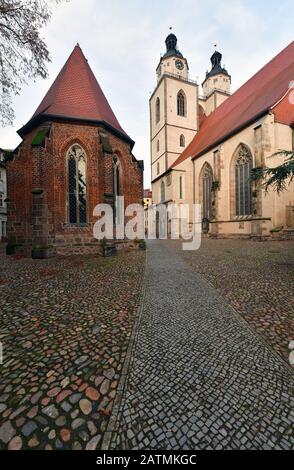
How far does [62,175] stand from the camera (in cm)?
983

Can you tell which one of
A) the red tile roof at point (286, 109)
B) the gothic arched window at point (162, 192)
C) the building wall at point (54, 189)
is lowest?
the building wall at point (54, 189)

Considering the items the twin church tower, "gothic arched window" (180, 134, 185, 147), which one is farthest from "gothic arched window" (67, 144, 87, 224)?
"gothic arched window" (180, 134, 185, 147)

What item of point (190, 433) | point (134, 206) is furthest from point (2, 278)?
point (134, 206)

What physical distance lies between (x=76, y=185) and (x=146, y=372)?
9.74 metres

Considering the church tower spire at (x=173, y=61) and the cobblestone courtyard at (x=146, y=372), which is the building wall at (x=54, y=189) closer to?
the cobblestone courtyard at (x=146, y=372)

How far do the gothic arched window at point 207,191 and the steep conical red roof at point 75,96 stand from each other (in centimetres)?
1504

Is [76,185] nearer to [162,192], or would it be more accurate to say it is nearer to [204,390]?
[204,390]

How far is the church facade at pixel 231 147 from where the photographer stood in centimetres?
1535

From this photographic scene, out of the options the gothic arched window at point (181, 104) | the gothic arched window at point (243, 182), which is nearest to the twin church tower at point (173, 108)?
the gothic arched window at point (181, 104)

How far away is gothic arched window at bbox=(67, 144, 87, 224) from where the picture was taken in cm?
1009

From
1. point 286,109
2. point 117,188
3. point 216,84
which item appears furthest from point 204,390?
point 216,84

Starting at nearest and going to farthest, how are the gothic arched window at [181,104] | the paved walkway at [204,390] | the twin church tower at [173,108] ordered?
the paved walkway at [204,390] → the twin church tower at [173,108] → the gothic arched window at [181,104]

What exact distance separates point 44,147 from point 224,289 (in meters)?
9.38
